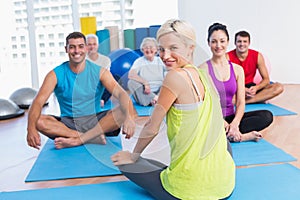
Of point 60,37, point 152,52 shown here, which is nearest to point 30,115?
point 152,52

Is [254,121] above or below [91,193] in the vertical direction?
above

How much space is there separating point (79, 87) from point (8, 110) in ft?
5.05

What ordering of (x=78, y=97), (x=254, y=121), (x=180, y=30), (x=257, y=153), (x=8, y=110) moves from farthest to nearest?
(x=8, y=110) → (x=254, y=121) → (x=78, y=97) → (x=257, y=153) → (x=180, y=30)

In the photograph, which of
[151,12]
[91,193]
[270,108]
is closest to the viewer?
[91,193]

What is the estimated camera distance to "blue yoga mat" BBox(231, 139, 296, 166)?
237cm

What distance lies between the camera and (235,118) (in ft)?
8.86

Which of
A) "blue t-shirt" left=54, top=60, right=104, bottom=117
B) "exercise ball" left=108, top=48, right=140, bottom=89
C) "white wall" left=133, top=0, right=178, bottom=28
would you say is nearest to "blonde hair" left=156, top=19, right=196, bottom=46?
"exercise ball" left=108, top=48, right=140, bottom=89

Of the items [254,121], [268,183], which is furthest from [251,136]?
[268,183]

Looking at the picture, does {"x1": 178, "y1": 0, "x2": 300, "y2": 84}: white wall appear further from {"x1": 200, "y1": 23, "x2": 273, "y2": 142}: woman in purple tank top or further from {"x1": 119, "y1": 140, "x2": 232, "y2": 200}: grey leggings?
{"x1": 119, "y1": 140, "x2": 232, "y2": 200}: grey leggings

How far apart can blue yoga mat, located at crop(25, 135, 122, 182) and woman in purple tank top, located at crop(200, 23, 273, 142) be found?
797 millimetres

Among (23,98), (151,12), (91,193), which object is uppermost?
(151,12)

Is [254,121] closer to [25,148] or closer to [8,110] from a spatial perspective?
[25,148]

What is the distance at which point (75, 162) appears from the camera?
2.48 m

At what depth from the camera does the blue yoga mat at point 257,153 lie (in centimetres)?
237
